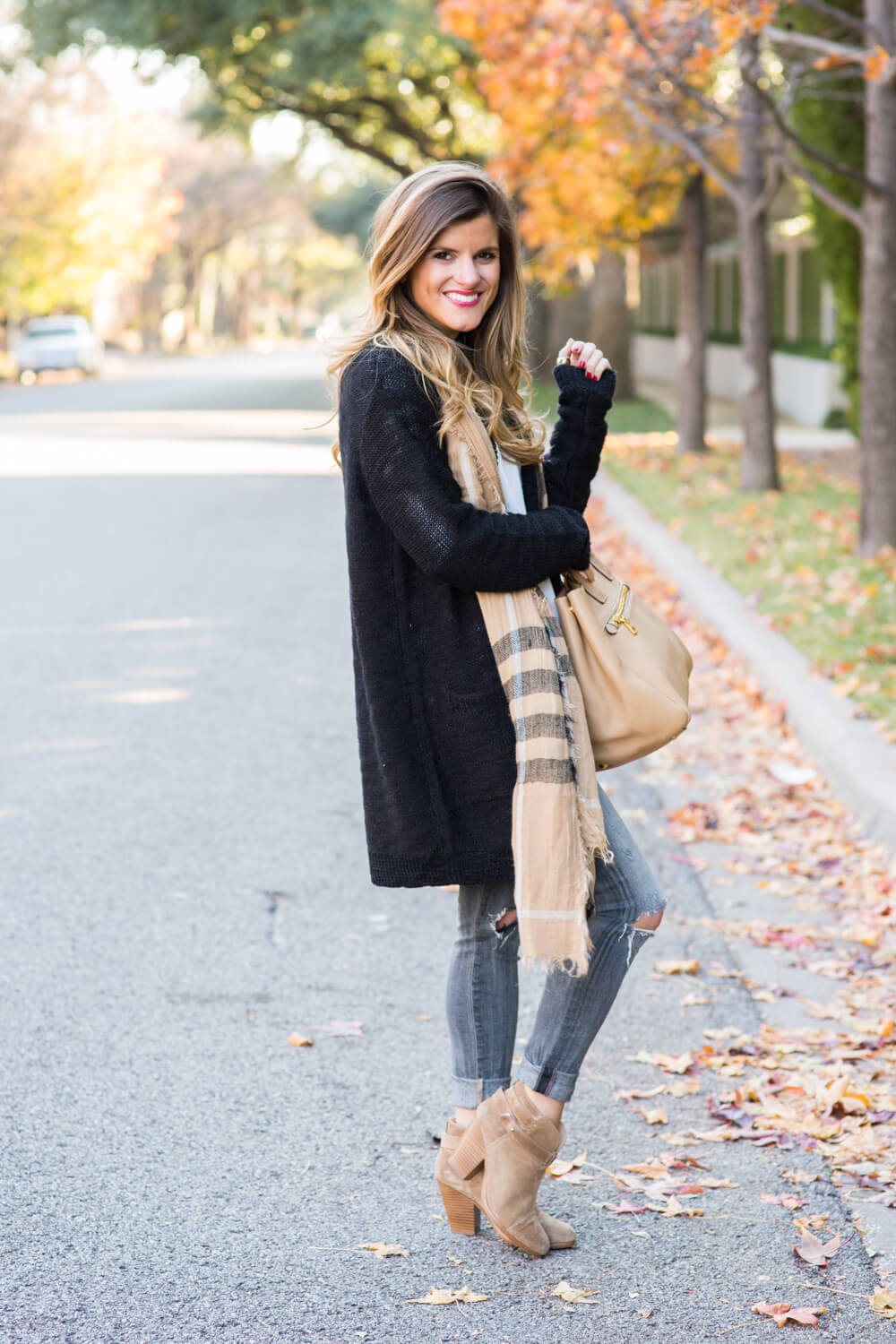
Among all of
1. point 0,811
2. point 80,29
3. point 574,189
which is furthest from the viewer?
point 80,29

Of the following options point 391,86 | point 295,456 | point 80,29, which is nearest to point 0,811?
point 295,456

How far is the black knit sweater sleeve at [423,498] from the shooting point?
8.79 feet

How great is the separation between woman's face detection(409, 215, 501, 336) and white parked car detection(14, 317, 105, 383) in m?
39.2

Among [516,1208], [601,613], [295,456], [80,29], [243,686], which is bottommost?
[295,456]

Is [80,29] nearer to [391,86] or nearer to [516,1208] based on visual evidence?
[391,86]

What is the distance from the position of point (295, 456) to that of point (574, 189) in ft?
17.2

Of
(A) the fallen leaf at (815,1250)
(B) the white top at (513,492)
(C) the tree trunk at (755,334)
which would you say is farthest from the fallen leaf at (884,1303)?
(C) the tree trunk at (755,334)

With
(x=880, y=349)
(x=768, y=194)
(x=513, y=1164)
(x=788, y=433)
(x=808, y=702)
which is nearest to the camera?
(x=513, y=1164)

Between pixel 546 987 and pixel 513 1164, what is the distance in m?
0.32

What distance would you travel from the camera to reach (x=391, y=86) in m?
29.1

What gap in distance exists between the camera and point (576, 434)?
3037 mm

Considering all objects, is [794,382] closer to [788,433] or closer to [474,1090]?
[788,433]

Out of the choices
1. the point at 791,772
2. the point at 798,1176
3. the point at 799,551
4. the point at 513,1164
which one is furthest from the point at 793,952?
the point at 799,551

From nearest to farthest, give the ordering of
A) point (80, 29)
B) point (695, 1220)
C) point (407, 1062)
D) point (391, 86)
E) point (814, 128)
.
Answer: point (695, 1220) < point (407, 1062) < point (814, 128) < point (80, 29) < point (391, 86)
